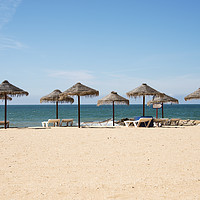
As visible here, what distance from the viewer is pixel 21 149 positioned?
6691 mm

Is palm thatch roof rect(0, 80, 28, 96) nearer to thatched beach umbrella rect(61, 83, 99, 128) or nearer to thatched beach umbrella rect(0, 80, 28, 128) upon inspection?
thatched beach umbrella rect(0, 80, 28, 128)

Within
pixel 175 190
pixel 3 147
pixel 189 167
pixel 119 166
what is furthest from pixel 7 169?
pixel 189 167

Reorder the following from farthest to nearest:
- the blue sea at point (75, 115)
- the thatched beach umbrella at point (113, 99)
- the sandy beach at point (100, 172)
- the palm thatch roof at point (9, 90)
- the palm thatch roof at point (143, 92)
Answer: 1. the blue sea at point (75, 115)
2. the thatched beach umbrella at point (113, 99)
3. the palm thatch roof at point (143, 92)
4. the palm thatch roof at point (9, 90)
5. the sandy beach at point (100, 172)

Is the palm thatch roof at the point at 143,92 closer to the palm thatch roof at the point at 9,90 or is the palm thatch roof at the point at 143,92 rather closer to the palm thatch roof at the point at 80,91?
the palm thatch roof at the point at 80,91

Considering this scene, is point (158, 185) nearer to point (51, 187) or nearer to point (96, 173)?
point (96, 173)

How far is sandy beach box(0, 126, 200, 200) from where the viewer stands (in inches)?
137

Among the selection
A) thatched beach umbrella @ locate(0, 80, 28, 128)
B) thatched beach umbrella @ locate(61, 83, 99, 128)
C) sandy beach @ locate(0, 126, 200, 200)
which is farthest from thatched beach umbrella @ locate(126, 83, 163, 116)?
sandy beach @ locate(0, 126, 200, 200)

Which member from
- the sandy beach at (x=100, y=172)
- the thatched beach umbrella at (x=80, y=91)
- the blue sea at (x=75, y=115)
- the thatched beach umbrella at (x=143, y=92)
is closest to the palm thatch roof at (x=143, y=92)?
the thatched beach umbrella at (x=143, y=92)

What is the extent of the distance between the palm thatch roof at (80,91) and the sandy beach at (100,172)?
256 inches

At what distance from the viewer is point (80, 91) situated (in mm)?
13305

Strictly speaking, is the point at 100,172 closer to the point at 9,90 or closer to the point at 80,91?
the point at 80,91

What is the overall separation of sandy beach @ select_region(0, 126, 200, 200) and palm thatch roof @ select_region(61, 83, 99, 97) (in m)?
6.50

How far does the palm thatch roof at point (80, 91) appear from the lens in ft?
43.6

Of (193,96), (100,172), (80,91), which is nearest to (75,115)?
(193,96)
